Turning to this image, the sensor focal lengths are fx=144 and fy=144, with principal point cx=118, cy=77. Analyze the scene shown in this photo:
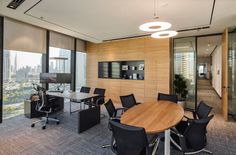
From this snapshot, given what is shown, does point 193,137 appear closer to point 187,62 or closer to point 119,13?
point 119,13

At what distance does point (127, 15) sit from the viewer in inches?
141

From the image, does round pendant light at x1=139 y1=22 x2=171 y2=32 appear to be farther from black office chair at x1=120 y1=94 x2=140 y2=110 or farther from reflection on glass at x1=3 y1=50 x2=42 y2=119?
reflection on glass at x1=3 y1=50 x2=42 y2=119

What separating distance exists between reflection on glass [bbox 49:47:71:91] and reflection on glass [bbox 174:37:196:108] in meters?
4.40

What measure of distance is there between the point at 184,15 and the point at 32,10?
12.0 feet

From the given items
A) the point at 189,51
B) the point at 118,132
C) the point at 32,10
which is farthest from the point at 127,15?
the point at 189,51

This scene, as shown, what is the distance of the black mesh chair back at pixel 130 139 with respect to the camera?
1589 mm

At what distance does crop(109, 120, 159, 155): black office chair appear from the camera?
1.59m

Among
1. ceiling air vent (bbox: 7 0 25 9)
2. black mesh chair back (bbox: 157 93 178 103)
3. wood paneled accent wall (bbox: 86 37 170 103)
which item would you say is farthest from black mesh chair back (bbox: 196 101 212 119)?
ceiling air vent (bbox: 7 0 25 9)

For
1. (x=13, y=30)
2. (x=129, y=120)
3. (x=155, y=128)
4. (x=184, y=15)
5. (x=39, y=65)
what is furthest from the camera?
(x=39, y=65)

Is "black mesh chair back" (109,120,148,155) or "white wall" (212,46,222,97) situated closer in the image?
"black mesh chair back" (109,120,148,155)

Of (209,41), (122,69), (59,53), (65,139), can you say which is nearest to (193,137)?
(65,139)

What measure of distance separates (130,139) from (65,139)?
202 centimetres

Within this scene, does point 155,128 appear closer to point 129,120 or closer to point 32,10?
point 129,120

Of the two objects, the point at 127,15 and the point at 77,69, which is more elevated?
the point at 127,15
